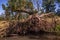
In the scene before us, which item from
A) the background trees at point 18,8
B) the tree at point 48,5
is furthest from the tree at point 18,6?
the tree at point 48,5

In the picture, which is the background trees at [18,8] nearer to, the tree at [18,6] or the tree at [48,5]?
the tree at [18,6]

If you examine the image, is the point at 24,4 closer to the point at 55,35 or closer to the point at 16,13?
the point at 16,13

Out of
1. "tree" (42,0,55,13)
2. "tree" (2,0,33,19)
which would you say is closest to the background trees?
"tree" (2,0,33,19)

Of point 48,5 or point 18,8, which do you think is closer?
point 18,8

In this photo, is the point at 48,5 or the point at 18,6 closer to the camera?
the point at 18,6

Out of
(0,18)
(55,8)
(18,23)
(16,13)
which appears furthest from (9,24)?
(55,8)

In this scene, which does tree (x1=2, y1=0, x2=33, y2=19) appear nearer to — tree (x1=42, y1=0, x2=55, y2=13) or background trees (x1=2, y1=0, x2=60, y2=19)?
background trees (x1=2, y1=0, x2=60, y2=19)

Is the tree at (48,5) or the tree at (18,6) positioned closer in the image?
the tree at (18,6)

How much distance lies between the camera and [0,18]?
2406cm

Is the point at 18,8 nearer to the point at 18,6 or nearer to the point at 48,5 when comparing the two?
the point at 18,6

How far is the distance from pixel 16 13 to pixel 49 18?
3385 millimetres

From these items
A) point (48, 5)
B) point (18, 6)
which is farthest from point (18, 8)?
point (48, 5)

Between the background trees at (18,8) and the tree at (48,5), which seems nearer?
the background trees at (18,8)

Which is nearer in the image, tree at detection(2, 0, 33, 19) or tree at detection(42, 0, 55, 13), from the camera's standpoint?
tree at detection(2, 0, 33, 19)
